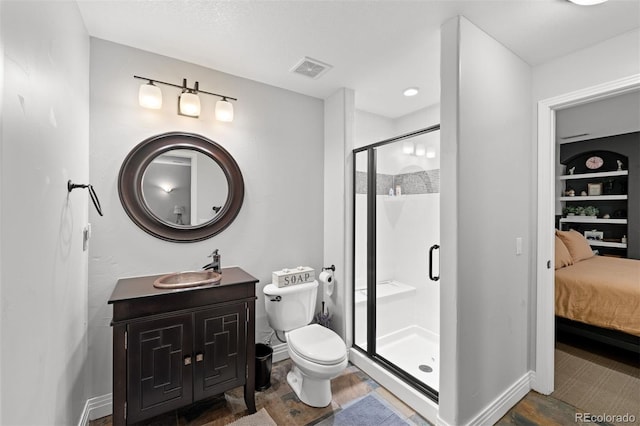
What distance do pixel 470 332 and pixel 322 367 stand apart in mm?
953

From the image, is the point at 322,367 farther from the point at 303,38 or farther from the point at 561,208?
the point at 561,208

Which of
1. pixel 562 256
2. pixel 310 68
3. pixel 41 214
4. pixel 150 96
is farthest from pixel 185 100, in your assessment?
pixel 562 256

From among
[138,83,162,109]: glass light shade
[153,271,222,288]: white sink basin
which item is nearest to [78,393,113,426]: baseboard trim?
[153,271,222,288]: white sink basin

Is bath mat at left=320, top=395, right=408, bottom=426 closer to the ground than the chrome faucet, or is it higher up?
closer to the ground

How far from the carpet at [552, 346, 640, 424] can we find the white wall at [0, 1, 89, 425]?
10.0 feet

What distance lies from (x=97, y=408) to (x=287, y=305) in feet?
4.53

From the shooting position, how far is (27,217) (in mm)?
954

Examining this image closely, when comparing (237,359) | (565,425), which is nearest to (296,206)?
(237,359)

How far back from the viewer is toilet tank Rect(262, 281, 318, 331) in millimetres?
2320

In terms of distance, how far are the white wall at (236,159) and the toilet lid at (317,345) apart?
50 cm

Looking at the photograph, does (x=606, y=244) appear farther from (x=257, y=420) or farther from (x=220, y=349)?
(x=220, y=349)

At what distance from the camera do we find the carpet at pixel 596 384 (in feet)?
6.54

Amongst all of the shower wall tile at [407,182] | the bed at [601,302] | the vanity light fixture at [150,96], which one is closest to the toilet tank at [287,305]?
the shower wall tile at [407,182]

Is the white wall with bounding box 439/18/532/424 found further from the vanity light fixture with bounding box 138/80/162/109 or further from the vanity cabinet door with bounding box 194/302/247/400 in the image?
the vanity light fixture with bounding box 138/80/162/109
